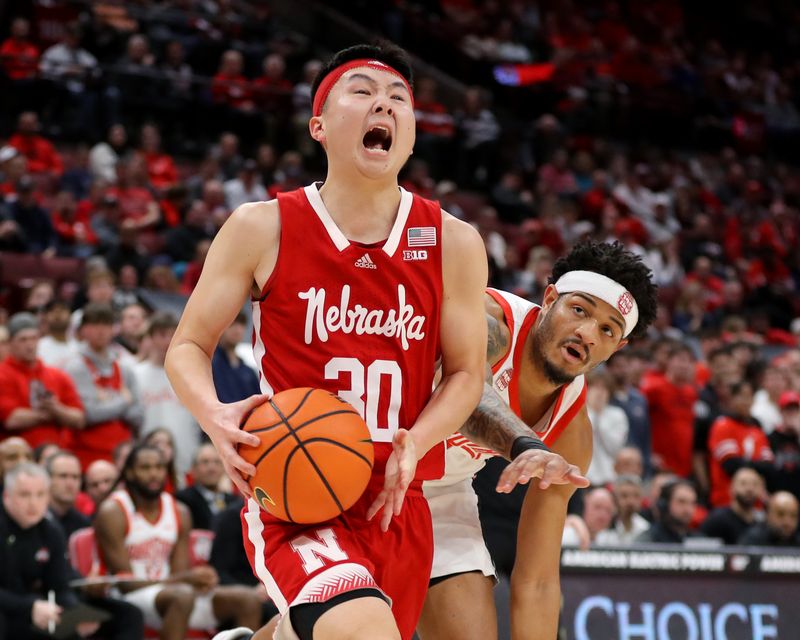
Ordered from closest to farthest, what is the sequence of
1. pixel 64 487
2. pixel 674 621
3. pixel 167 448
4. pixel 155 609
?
pixel 155 609 → pixel 674 621 → pixel 64 487 → pixel 167 448

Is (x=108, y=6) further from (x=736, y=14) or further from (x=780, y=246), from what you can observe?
(x=736, y=14)

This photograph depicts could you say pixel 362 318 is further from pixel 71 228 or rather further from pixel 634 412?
pixel 71 228

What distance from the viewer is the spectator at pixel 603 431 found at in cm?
985

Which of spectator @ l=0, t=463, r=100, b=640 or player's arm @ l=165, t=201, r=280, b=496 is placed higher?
player's arm @ l=165, t=201, r=280, b=496

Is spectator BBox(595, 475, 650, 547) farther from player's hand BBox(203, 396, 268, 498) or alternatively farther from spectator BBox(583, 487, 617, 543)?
player's hand BBox(203, 396, 268, 498)

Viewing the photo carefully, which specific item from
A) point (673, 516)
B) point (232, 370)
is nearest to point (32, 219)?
point (232, 370)

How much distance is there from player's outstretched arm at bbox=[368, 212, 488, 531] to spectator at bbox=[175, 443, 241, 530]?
4537 millimetres

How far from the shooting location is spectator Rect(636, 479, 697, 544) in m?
8.58

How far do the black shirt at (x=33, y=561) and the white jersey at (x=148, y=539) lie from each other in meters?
0.48

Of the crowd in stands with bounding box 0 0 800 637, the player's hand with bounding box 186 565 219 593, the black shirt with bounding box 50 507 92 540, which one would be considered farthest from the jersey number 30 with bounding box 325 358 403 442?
the black shirt with bounding box 50 507 92 540

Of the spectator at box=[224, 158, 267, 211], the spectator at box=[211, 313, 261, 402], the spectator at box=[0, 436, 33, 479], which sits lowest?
the spectator at box=[0, 436, 33, 479]

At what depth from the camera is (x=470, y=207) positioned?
1529 cm

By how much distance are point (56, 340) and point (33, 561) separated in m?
2.12

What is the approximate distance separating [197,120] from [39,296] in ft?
17.3
